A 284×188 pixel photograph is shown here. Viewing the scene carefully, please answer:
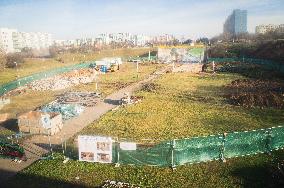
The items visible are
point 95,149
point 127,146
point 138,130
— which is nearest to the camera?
point 127,146

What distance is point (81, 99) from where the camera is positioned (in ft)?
105

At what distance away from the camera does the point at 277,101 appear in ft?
93.1

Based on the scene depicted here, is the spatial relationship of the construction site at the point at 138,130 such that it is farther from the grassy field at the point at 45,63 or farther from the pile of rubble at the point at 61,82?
the grassy field at the point at 45,63

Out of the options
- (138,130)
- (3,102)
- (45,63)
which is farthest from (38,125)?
(45,63)

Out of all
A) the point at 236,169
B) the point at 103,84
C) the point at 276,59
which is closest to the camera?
the point at 236,169

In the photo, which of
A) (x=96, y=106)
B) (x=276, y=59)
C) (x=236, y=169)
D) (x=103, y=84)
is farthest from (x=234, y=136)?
(x=276, y=59)

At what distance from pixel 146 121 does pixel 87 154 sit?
29.8ft

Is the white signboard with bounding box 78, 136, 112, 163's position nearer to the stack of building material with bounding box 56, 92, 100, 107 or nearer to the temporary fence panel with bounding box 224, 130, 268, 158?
the temporary fence panel with bounding box 224, 130, 268, 158

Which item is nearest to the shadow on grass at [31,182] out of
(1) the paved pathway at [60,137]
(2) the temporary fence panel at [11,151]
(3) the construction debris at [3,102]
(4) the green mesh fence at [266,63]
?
(1) the paved pathway at [60,137]

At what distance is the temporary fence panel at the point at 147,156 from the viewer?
642 inches

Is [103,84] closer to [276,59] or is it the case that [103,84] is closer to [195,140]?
[195,140]

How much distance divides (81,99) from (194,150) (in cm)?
1853

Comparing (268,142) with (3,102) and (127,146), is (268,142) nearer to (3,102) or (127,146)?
(127,146)

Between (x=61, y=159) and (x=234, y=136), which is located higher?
(x=234, y=136)
